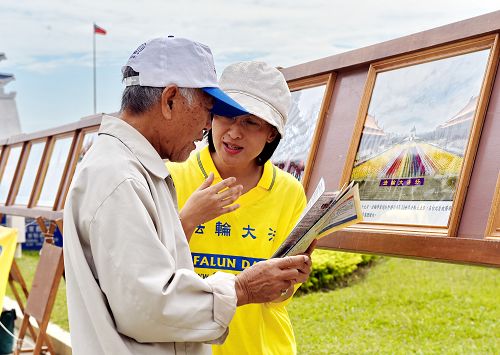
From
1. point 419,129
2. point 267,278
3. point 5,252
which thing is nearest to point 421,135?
point 419,129

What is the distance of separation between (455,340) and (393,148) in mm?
3953

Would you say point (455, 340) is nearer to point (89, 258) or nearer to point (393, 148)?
point (393, 148)

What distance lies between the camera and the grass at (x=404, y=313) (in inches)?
248

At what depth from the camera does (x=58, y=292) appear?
1139 centimetres

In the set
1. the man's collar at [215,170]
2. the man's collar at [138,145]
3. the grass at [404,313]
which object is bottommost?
the grass at [404,313]

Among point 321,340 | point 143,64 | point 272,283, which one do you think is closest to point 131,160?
point 143,64

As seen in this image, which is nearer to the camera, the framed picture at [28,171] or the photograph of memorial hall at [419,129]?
the photograph of memorial hall at [419,129]

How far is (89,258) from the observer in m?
1.72

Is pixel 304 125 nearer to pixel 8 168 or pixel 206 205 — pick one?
pixel 206 205

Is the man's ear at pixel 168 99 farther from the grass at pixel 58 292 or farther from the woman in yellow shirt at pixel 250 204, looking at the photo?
the grass at pixel 58 292

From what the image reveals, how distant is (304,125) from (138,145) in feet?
6.02

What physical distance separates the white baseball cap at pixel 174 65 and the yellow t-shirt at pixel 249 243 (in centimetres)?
73

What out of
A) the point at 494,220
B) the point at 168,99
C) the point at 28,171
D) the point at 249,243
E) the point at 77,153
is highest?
the point at 168,99

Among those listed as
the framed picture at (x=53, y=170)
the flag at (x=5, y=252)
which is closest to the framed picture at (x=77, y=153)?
the framed picture at (x=53, y=170)
